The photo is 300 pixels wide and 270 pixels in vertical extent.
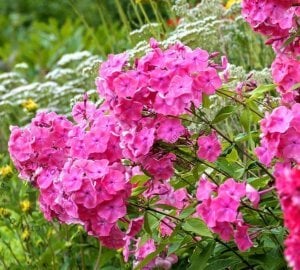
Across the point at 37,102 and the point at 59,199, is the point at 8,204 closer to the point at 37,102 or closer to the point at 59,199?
the point at 37,102

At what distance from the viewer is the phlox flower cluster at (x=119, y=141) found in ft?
7.32

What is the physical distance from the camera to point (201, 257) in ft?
7.98

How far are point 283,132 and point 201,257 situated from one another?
0.50 m

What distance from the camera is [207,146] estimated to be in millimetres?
2303

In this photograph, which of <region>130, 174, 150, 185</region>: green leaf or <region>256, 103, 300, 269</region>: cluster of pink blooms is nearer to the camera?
<region>256, 103, 300, 269</region>: cluster of pink blooms

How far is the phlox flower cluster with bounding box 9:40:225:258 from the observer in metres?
2.23

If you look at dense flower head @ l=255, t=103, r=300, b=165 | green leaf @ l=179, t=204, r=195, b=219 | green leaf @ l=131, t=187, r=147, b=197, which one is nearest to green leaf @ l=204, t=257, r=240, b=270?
green leaf @ l=179, t=204, r=195, b=219

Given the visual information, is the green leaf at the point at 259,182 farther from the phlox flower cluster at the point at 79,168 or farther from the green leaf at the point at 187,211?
the phlox flower cluster at the point at 79,168

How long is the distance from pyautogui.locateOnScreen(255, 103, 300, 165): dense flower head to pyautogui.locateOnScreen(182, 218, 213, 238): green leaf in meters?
0.32

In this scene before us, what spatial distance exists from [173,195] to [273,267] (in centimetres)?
37

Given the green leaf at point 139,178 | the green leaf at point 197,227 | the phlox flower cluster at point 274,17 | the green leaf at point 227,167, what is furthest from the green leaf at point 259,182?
the phlox flower cluster at point 274,17

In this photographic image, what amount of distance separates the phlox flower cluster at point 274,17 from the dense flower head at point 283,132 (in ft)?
1.37

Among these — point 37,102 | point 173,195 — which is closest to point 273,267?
point 173,195

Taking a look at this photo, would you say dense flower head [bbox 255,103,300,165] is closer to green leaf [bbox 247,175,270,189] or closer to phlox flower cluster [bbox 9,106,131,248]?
green leaf [bbox 247,175,270,189]
